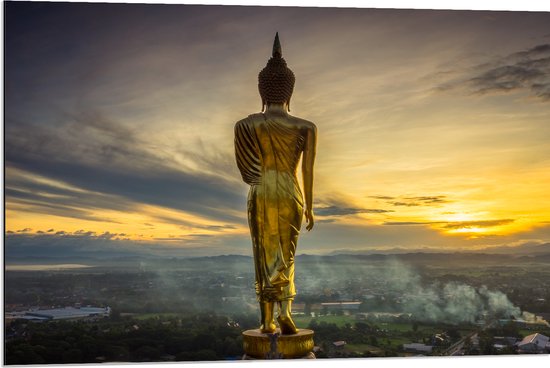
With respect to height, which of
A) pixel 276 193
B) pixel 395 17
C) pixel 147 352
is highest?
pixel 395 17

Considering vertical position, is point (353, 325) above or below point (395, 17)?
below

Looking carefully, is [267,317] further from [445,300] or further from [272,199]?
[445,300]

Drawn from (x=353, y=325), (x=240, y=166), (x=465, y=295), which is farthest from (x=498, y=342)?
(x=240, y=166)

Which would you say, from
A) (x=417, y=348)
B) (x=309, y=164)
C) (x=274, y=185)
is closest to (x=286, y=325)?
(x=274, y=185)

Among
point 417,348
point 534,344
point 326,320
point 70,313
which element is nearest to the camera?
point 70,313

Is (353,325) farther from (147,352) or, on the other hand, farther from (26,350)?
(26,350)

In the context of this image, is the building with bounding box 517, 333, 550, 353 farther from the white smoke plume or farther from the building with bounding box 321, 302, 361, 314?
the building with bounding box 321, 302, 361, 314
